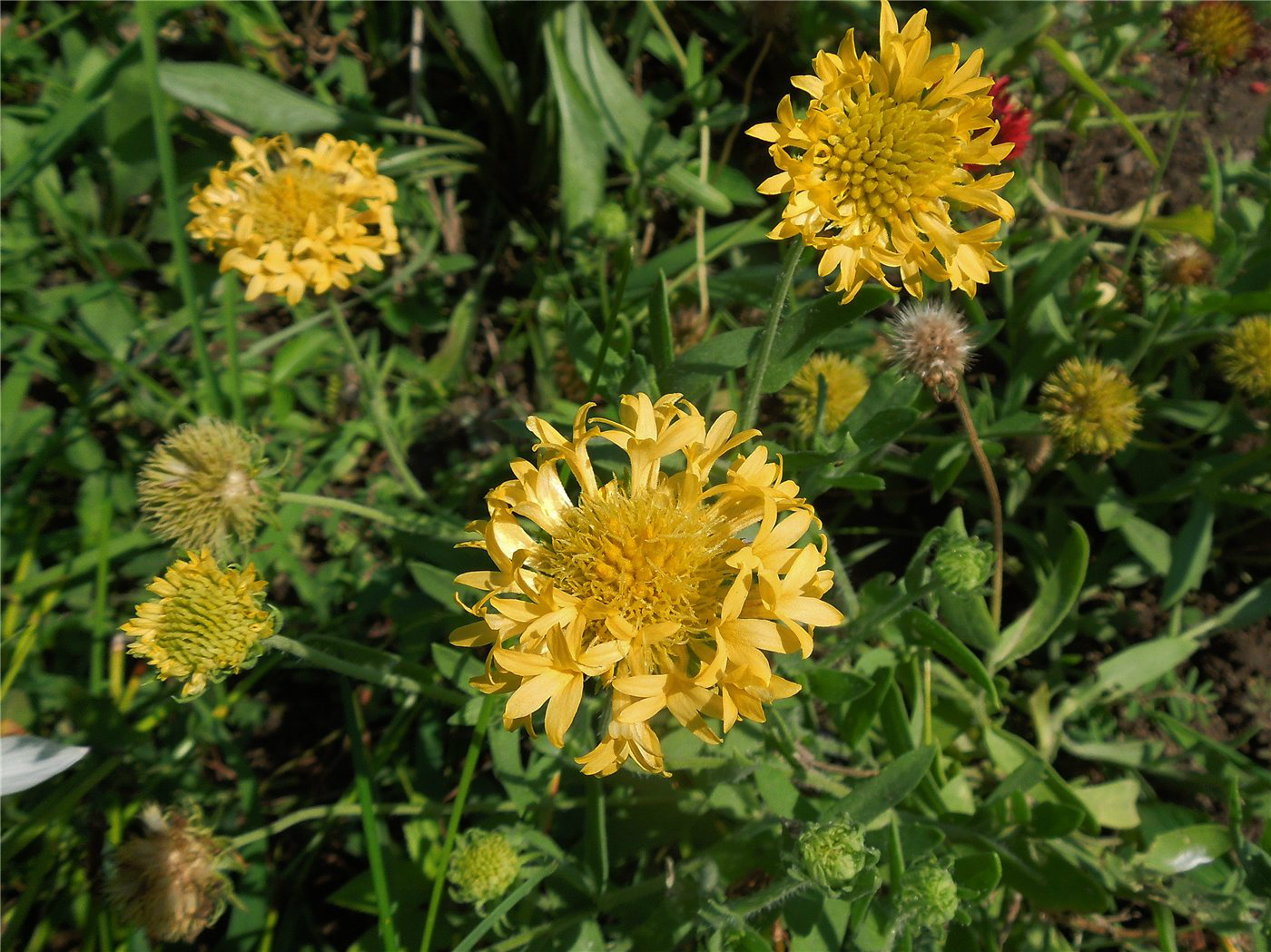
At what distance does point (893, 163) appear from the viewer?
173 centimetres

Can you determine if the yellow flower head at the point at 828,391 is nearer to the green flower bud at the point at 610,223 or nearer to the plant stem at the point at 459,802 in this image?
the green flower bud at the point at 610,223

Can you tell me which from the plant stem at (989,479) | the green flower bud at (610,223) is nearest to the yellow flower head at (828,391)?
the plant stem at (989,479)

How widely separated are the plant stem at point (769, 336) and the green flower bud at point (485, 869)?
1187 mm

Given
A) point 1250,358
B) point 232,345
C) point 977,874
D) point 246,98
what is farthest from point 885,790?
point 246,98

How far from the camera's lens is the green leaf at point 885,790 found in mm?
1970

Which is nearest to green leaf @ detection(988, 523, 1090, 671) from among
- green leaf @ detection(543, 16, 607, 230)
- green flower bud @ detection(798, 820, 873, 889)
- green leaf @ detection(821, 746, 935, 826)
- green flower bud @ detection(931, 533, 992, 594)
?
green flower bud @ detection(931, 533, 992, 594)

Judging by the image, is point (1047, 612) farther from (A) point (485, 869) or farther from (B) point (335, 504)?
(B) point (335, 504)

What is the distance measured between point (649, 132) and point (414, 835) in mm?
2570

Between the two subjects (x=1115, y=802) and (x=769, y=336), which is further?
(x=1115, y=802)

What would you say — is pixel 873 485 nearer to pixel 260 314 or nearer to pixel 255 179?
pixel 255 179

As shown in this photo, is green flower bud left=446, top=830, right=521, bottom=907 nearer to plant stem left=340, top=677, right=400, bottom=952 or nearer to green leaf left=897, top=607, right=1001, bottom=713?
plant stem left=340, top=677, right=400, bottom=952

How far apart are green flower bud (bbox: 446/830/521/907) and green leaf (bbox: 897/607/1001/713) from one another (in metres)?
1.18

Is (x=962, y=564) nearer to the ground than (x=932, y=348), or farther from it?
nearer to the ground

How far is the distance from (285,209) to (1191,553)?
3075 mm
